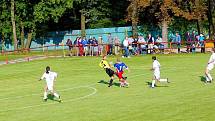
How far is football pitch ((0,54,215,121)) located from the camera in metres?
21.7

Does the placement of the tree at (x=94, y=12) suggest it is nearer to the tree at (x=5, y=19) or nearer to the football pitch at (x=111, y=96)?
the tree at (x=5, y=19)

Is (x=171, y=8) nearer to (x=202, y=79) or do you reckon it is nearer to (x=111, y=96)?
(x=202, y=79)

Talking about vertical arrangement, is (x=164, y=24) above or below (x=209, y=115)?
above

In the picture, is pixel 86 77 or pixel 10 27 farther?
pixel 10 27

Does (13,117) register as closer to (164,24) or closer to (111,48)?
(111,48)

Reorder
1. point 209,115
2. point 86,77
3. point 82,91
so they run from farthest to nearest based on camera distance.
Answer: point 86,77 < point 82,91 < point 209,115

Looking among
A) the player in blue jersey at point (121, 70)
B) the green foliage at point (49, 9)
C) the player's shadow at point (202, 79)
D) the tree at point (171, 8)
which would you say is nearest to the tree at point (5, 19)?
the green foliage at point (49, 9)

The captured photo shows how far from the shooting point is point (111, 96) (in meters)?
27.2

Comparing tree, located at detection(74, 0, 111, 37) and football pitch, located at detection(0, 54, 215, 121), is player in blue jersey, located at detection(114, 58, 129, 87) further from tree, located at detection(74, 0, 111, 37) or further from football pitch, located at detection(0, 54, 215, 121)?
tree, located at detection(74, 0, 111, 37)

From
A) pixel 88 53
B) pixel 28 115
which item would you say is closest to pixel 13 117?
pixel 28 115

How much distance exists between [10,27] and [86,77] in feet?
144

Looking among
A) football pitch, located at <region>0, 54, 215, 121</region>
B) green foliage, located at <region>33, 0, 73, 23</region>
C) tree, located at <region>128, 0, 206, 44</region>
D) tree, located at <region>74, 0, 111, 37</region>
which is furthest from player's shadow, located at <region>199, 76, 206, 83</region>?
green foliage, located at <region>33, 0, 73, 23</region>

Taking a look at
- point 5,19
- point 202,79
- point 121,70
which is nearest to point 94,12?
point 5,19

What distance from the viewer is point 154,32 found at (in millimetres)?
73750
